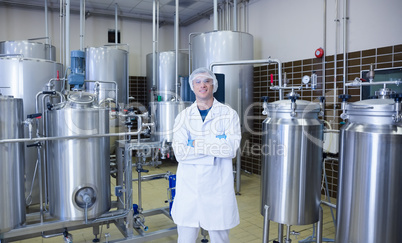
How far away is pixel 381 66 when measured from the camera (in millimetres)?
3037

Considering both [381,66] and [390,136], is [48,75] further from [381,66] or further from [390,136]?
[381,66]

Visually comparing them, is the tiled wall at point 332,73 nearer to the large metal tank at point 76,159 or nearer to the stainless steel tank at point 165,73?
the stainless steel tank at point 165,73

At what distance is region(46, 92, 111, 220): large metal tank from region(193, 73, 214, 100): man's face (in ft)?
2.53

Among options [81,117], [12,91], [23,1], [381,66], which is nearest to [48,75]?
[12,91]

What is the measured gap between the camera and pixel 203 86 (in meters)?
1.86

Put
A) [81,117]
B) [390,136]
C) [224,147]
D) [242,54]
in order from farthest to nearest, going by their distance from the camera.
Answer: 1. [242,54]
2. [81,117]
3. [224,147]
4. [390,136]

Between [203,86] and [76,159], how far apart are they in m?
1.02

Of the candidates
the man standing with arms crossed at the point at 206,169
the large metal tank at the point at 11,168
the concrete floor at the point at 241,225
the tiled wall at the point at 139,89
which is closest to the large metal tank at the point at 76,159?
the large metal tank at the point at 11,168

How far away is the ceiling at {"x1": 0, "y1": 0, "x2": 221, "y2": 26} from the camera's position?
5164 millimetres

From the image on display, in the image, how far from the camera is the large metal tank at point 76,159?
210cm

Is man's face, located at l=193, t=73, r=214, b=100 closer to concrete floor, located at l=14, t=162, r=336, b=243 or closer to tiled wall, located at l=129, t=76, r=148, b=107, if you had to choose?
concrete floor, located at l=14, t=162, r=336, b=243

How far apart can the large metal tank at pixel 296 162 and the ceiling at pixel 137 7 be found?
372 cm

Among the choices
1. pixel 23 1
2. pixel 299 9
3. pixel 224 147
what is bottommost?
pixel 224 147

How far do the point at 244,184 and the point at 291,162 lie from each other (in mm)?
2289
